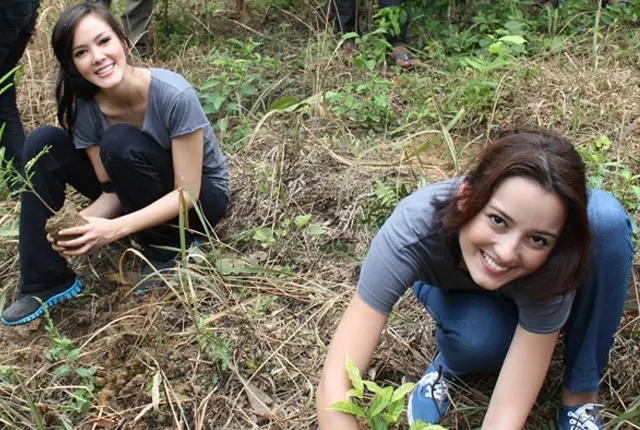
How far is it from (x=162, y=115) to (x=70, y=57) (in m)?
0.28

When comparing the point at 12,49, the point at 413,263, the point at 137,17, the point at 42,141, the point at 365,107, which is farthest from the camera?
the point at 137,17

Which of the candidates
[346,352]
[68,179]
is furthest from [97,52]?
[346,352]

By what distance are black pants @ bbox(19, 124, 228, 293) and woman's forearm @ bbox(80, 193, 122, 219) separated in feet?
0.27

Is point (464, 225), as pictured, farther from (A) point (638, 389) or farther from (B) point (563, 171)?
(A) point (638, 389)

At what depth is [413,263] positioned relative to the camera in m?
1.37

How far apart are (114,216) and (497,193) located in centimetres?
131

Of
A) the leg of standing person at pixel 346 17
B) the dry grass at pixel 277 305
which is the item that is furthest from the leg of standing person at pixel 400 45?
the dry grass at pixel 277 305

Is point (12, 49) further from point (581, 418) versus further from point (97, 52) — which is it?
point (581, 418)

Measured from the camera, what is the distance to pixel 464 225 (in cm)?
127

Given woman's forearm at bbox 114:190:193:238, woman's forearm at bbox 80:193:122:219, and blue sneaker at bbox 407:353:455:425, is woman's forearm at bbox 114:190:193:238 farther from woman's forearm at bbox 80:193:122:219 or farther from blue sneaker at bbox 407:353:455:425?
blue sneaker at bbox 407:353:455:425

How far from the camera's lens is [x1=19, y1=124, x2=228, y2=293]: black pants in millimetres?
1938

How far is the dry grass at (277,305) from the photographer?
1.66 metres

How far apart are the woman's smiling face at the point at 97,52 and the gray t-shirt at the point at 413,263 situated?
0.96 metres

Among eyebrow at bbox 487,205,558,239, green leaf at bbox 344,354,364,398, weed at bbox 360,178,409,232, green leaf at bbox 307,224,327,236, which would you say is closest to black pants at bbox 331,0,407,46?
weed at bbox 360,178,409,232
